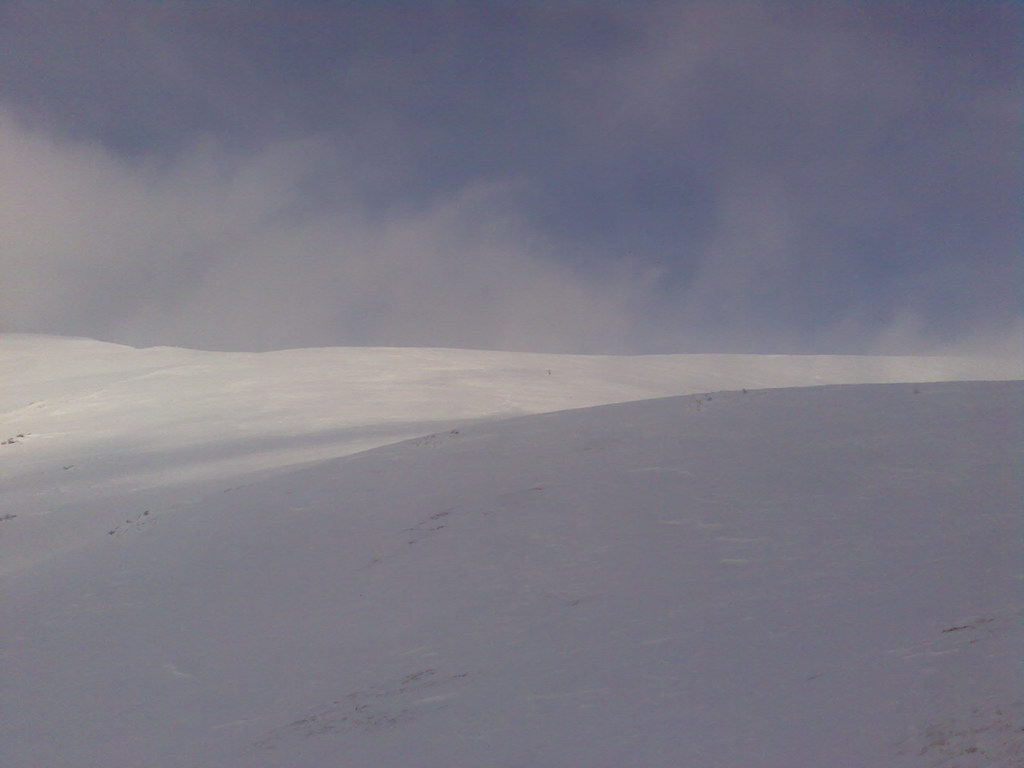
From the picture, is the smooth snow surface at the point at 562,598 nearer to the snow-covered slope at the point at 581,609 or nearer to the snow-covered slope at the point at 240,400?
the snow-covered slope at the point at 581,609

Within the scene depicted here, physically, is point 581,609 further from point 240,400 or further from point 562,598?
point 240,400

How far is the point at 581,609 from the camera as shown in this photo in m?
9.10

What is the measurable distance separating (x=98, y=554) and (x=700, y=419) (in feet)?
40.3

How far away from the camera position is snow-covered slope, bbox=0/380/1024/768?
20.7 feet

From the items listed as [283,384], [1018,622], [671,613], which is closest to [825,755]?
[1018,622]

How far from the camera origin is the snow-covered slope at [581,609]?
6.30 metres

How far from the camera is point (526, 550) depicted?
1123cm

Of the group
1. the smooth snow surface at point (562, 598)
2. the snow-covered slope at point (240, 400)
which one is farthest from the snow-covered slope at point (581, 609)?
the snow-covered slope at point (240, 400)

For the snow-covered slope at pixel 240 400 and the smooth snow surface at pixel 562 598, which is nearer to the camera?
the smooth snow surface at pixel 562 598

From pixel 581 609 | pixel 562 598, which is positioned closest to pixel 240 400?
pixel 562 598

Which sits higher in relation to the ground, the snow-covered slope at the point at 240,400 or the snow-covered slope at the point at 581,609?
the snow-covered slope at the point at 240,400

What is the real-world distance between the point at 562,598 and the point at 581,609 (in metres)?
0.45

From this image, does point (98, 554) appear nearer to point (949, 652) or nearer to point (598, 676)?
point (598, 676)

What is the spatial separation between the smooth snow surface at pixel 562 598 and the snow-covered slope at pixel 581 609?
1.6 inches
